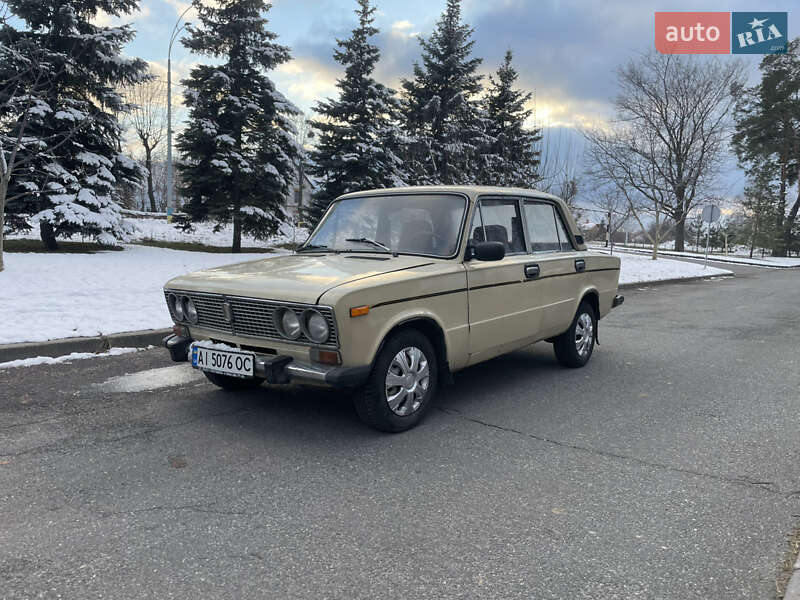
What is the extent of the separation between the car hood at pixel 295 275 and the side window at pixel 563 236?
85.2 inches

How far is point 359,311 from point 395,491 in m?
1.09

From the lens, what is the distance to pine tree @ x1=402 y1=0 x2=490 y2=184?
22.8m

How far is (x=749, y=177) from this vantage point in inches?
1822

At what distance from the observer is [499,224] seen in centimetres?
496

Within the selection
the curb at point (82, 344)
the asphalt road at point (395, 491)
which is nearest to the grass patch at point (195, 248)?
the curb at point (82, 344)

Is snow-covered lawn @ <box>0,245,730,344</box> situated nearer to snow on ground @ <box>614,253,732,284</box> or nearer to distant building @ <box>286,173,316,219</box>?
distant building @ <box>286,173,316,219</box>

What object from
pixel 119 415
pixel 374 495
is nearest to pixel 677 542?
pixel 374 495

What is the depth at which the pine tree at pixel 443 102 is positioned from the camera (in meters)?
22.8

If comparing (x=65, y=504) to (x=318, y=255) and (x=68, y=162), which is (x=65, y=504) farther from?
(x=68, y=162)

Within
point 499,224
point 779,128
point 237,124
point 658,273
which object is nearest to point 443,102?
point 237,124

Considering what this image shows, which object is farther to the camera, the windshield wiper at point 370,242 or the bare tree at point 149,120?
the bare tree at point 149,120

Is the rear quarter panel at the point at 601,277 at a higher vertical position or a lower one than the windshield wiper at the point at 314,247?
lower

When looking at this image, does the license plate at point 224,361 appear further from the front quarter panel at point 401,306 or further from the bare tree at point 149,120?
the bare tree at point 149,120

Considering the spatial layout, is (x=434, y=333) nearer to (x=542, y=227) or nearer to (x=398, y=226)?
(x=398, y=226)
